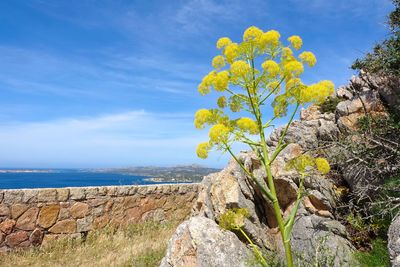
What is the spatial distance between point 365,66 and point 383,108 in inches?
53.1

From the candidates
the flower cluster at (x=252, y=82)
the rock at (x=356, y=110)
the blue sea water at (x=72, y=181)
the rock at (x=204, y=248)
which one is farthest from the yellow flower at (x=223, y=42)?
the blue sea water at (x=72, y=181)

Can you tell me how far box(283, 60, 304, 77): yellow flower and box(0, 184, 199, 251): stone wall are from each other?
781 cm

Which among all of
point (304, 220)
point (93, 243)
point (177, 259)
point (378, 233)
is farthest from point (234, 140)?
point (93, 243)

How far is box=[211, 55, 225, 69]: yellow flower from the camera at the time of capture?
13.4ft

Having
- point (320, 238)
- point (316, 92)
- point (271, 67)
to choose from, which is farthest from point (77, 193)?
point (316, 92)

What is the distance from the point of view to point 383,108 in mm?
7820

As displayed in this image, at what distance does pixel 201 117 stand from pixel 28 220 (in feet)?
23.4

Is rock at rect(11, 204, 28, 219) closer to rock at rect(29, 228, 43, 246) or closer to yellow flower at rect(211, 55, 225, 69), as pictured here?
rock at rect(29, 228, 43, 246)

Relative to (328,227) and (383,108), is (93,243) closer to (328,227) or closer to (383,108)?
(328,227)

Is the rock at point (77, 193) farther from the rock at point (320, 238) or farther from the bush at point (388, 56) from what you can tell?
the bush at point (388, 56)

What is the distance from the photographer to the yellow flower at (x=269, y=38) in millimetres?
3863

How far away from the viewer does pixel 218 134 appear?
12.0ft

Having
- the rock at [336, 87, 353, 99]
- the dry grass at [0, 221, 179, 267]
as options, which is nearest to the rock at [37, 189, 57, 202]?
the dry grass at [0, 221, 179, 267]

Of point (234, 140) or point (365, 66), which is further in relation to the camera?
point (365, 66)
